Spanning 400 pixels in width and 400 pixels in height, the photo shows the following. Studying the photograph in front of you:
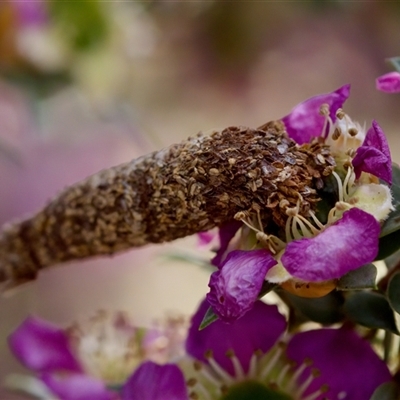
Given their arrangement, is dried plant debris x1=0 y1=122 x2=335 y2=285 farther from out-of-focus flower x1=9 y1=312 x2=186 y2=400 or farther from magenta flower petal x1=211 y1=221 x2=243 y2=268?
out-of-focus flower x1=9 y1=312 x2=186 y2=400

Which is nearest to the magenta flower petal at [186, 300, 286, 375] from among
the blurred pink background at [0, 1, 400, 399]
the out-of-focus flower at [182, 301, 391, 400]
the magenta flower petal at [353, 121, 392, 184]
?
the out-of-focus flower at [182, 301, 391, 400]

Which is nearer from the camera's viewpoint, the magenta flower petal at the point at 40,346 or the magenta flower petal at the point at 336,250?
the magenta flower petal at the point at 336,250

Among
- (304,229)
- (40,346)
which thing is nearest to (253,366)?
(304,229)

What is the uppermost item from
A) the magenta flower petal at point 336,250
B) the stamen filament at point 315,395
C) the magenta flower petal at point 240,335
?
the magenta flower petal at point 336,250

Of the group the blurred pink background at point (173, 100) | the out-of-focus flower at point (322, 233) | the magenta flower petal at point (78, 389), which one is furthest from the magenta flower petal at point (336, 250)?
the blurred pink background at point (173, 100)

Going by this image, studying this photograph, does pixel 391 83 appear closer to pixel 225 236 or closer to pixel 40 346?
pixel 225 236

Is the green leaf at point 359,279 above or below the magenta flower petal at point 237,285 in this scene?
below

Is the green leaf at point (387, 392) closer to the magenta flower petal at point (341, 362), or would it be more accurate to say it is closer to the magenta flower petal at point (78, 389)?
the magenta flower petal at point (341, 362)

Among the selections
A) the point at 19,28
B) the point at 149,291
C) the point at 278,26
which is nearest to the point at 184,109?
the point at 278,26
